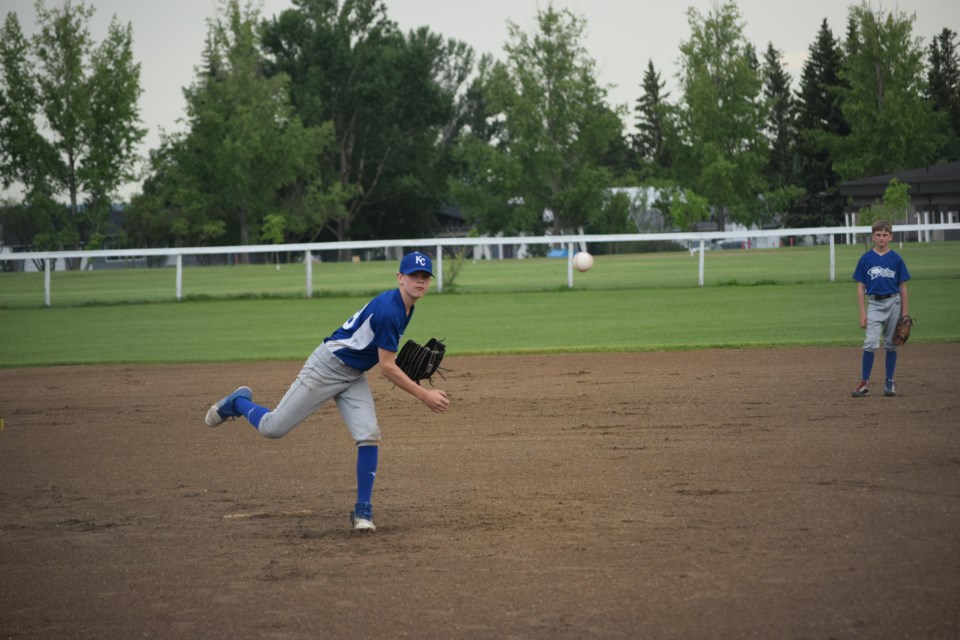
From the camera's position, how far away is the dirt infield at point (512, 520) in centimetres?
510

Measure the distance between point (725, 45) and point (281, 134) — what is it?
25675 millimetres

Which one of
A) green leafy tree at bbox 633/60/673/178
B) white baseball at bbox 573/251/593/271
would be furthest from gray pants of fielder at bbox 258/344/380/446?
green leafy tree at bbox 633/60/673/178

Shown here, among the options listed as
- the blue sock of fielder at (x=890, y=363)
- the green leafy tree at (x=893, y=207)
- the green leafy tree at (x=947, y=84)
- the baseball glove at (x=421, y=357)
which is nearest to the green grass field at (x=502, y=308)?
the blue sock of fielder at (x=890, y=363)

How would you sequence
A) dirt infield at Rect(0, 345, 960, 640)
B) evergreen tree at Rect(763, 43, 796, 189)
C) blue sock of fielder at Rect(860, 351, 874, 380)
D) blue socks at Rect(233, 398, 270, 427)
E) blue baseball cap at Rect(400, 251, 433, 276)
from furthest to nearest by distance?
evergreen tree at Rect(763, 43, 796, 189) → blue sock of fielder at Rect(860, 351, 874, 380) → blue socks at Rect(233, 398, 270, 427) → blue baseball cap at Rect(400, 251, 433, 276) → dirt infield at Rect(0, 345, 960, 640)

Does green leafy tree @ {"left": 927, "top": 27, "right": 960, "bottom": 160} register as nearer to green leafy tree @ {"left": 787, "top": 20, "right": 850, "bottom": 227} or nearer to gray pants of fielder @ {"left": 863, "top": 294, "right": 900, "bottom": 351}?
green leafy tree @ {"left": 787, "top": 20, "right": 850, "bottom": 227}

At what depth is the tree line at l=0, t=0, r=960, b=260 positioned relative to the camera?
165 feet

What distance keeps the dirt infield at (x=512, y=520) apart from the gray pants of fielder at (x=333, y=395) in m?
0.66

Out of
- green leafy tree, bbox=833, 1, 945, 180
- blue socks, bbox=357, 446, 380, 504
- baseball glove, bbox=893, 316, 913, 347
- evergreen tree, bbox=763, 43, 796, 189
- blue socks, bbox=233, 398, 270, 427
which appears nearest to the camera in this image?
blue socks, bbox=357, 446, 380, 504

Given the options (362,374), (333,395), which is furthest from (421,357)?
(333,395)

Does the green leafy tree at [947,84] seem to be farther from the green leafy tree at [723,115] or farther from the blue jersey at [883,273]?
the blue jersey at [883,273]

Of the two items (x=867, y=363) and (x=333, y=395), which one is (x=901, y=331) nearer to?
(x=867, y=363)

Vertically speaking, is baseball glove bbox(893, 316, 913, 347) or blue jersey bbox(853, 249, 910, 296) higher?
blue jersey bbox(853, 249, 910, 296)

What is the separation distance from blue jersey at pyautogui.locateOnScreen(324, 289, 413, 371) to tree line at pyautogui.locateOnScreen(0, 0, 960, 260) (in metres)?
46.2

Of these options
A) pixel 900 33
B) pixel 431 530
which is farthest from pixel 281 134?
pixel 431 530
